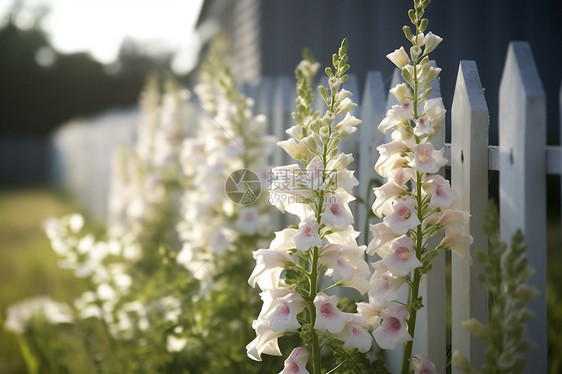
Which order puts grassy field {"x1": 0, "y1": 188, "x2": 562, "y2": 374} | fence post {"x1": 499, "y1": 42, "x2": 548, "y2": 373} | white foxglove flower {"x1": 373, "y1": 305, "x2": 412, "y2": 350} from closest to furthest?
fence post {"x1": 499, "y1": 42, "x2": 548, "y2": 373}, white foxglove flower {"x1": 373, "y1": 305, "x2": 412, "y2": 350}, grassy field {"x1": 0, "y1": 188, "x2": 562, "y2": 374}

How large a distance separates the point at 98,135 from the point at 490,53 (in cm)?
833

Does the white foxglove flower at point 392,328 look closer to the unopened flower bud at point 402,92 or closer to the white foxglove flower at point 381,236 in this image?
the white foxglove flower at point 381,236

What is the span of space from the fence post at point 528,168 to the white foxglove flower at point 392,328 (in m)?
0.19

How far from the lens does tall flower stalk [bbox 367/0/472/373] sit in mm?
1001

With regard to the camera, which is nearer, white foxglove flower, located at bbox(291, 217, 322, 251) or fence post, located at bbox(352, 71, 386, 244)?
white foxglove flower, located at bbox(291, 217, 322, 251)

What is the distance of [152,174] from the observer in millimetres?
3072

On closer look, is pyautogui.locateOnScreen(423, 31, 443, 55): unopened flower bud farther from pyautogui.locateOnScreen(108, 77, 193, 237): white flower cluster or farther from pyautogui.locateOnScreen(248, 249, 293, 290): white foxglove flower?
pyautogui.locateOnScreen(108, 77, 193, 237): white flower cluster

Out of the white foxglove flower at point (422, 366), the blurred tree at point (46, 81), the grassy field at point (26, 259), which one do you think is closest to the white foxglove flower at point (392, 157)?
the white foxglove flower at point (422, 366)

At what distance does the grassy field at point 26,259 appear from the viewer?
2.84 metres

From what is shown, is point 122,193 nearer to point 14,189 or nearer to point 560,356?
point 560,356

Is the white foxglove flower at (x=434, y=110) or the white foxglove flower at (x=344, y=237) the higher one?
the white foxglove flower at (x=434, y=110)

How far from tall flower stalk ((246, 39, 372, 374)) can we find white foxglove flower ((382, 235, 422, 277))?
0.18 ft

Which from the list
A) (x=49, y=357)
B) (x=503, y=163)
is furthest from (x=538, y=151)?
(x=49, y=357)

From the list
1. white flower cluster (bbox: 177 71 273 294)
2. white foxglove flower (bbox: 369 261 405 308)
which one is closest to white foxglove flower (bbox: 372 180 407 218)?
white foxglove flower (bbox: 369 261 405 308)
